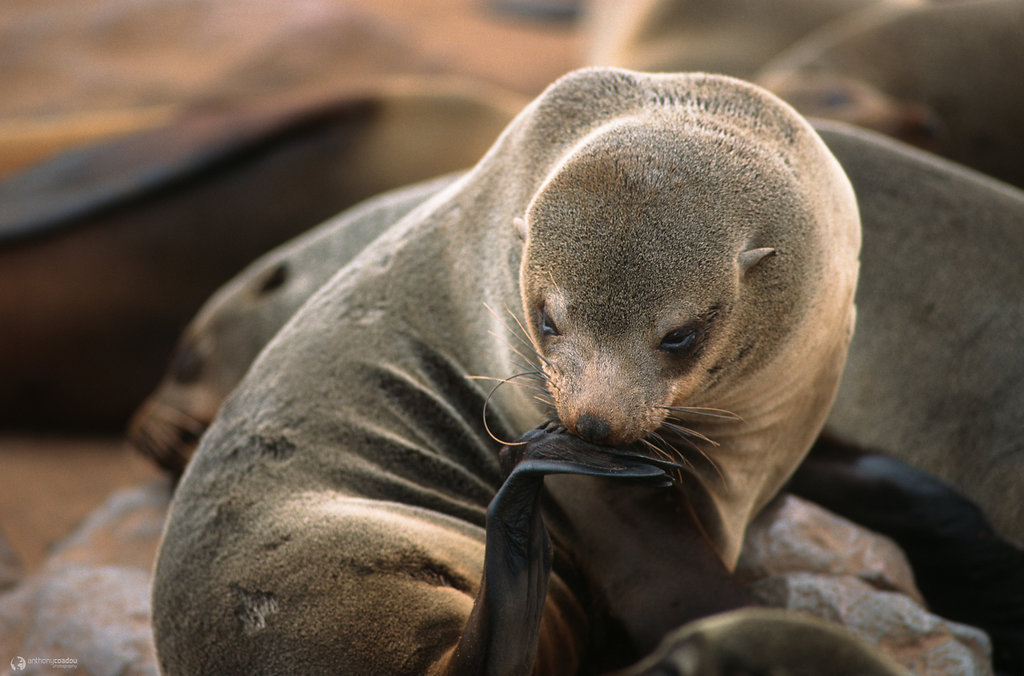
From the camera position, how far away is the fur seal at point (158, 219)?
15.8ft

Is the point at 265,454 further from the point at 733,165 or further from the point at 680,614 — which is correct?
the point at 733,165

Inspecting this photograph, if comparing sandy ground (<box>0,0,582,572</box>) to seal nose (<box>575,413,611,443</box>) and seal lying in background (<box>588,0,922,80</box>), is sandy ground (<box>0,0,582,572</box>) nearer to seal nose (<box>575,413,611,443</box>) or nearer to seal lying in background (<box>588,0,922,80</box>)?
seal lying in background (<box>588,0,922,80</box>)

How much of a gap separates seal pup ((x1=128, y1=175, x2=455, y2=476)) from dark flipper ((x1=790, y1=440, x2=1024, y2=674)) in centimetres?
157

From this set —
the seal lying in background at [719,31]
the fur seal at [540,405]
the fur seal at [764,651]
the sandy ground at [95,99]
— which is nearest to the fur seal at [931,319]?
the fur seal at [540,405]

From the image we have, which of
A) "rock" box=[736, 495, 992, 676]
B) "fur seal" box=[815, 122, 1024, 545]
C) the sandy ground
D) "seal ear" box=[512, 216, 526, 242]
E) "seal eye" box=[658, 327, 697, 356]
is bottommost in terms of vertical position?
the sandy ground

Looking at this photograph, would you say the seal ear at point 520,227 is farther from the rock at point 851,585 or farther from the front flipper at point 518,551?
the rock at point 851,585

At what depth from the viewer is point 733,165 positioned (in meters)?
2.27

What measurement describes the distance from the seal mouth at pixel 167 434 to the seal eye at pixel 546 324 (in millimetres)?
2161

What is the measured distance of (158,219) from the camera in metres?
4.82

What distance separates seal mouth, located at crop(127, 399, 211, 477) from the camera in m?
4.12

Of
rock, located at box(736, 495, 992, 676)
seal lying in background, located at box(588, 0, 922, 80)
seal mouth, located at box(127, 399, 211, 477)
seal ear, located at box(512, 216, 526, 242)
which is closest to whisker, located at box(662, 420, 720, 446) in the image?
seal ear, located at box(512, 216, 526, 242)

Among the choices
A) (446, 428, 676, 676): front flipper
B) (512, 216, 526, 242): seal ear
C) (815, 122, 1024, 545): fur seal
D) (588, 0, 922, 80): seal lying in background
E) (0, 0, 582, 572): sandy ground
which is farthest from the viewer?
(588, 0, 922, 80): seal lying in background

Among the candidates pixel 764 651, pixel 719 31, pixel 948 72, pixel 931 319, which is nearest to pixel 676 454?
pixel 764 651

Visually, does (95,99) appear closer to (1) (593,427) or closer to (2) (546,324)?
(2) (546,324)
